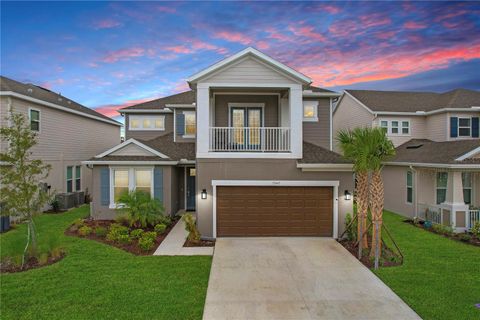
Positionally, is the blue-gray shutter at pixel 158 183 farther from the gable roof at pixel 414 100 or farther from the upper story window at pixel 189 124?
the gable roof at pixel 414 100

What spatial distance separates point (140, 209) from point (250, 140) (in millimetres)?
5372

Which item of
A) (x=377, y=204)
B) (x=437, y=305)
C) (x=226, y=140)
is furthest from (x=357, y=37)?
(x=437, y=305)

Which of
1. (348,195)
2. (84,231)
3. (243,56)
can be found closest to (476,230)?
(348,195)

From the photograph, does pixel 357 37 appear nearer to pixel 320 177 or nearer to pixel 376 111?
pixel 376 111

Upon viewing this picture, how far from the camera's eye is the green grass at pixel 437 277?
5.22 metres

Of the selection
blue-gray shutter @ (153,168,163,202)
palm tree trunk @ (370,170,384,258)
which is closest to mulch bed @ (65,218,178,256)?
blue-gray shutter @ (153,168,163,202)

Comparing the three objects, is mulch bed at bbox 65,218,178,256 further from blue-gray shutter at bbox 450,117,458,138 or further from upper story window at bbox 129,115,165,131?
blue-gray shutter at bbox 450,117,458,138

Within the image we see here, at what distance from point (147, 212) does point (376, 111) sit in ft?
48.7

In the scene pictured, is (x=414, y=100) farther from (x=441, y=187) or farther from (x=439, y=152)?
(x=441, y=187)

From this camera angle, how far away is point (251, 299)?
5.59 m

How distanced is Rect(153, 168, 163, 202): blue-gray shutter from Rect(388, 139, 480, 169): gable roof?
1184 centimetres

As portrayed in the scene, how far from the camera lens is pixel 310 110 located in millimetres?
13586

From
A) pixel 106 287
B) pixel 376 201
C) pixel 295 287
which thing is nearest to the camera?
pixel 106 287

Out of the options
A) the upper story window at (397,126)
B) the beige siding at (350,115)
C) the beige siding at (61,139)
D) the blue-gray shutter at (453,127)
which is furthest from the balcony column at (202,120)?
the blue-gray shutter at (453,127)
